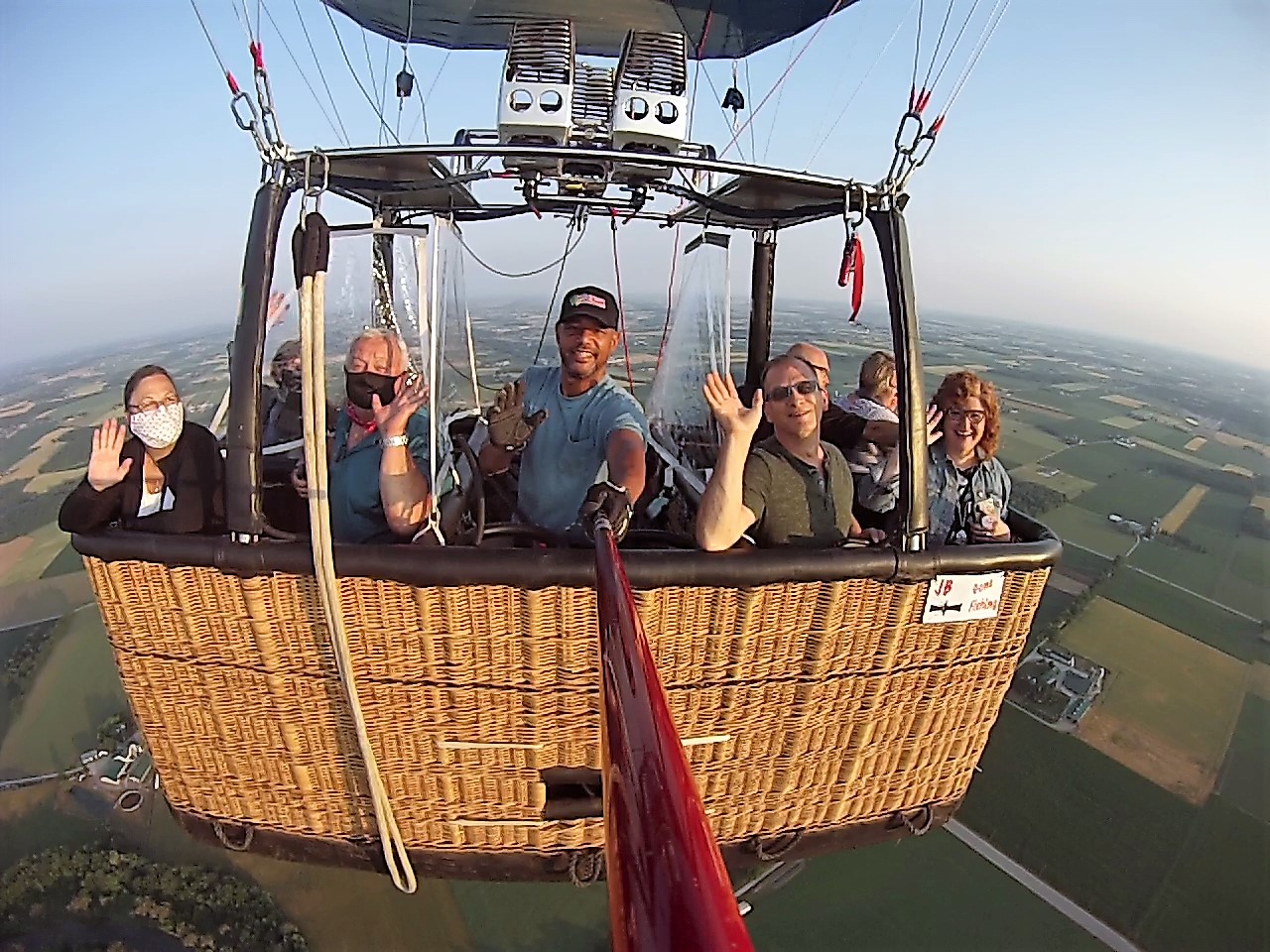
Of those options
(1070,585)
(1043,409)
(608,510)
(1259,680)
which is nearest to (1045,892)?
(1070,585)

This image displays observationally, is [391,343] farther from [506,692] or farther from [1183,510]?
[1183,510]

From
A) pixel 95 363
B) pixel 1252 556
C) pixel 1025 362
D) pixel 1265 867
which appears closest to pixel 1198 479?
pixel 1252 556

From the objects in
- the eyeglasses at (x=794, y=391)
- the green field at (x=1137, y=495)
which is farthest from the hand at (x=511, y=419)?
the green field at (x=1137, y=495)

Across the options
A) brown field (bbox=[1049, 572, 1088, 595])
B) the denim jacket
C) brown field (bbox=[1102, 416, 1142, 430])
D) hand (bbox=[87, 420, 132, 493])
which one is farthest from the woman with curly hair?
brown field (bbox=[1102, 416, 1142, 430])

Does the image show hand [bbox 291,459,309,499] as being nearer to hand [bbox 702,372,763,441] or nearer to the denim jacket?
hand [bbox 702,372,763,441]

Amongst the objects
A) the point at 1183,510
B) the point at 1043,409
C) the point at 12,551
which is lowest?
the point at 12,551

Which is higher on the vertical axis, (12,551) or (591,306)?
(591,306)

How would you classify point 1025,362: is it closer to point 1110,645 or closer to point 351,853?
point 1110,645
